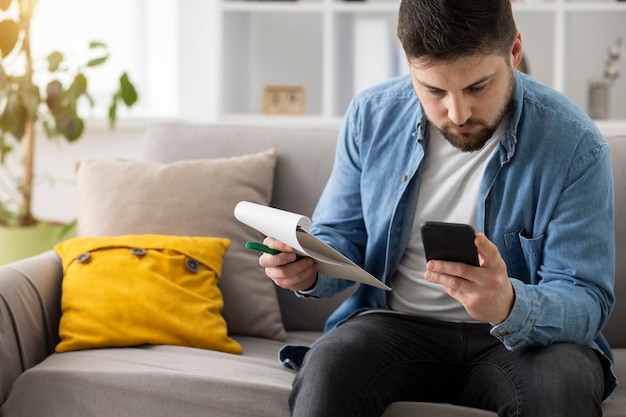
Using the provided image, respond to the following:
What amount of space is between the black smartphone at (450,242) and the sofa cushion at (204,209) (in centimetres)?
80

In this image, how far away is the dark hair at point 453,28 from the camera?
143cm

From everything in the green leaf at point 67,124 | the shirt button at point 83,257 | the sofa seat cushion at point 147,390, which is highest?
the green leaf at point 67,124

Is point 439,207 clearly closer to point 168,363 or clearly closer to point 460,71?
point 460,71

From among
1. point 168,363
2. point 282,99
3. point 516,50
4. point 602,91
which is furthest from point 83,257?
point 602,91

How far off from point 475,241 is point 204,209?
35.9 inches

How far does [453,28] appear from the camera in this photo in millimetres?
1427

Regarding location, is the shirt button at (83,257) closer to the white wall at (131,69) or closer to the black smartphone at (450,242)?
the black smartphone at (450,242)

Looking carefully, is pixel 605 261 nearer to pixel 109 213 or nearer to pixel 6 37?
pixel 109 213

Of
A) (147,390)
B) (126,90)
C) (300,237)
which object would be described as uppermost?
(126,90)

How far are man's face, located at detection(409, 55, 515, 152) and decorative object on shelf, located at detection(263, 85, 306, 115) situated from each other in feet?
6.92

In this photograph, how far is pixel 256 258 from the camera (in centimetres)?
210

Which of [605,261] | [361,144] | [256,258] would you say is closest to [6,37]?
[256,258]

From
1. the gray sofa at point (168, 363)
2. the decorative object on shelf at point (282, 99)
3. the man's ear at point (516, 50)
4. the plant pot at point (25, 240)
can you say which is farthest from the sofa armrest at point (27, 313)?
the decorative object on shelf at point (282, 99)

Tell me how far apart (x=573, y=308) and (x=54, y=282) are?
112 cm
